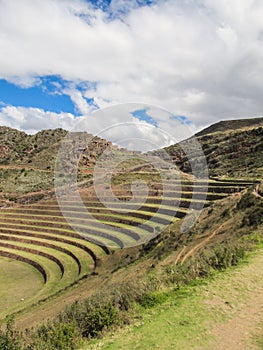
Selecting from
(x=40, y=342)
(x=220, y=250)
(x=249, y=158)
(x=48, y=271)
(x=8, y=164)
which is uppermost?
(x=8, y=164)

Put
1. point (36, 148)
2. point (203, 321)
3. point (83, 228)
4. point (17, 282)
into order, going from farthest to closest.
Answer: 1. point (36, 148)
2. point (83, 228)
3. point (17, 282)
4. point (203, 321)

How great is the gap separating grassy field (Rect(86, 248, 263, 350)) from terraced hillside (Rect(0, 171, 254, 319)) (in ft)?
33.7

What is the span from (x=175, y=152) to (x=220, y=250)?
65275 mm

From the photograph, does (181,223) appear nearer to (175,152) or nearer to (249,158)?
(249,158)

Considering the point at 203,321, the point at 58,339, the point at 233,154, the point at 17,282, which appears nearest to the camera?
the point at 58,339

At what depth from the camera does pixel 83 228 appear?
2292cm

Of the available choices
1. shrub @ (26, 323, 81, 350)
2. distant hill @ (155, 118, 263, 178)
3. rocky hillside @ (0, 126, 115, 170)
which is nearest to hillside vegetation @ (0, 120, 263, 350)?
shrub @ (26, 323, 81, 350)

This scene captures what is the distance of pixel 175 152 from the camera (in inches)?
2844

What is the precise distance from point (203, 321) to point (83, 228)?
1879 centimetres

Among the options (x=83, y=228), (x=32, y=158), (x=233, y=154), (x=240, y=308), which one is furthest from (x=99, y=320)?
(x=32, y=158)

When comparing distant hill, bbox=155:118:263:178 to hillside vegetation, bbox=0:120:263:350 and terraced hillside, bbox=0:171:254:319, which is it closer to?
hillside vegetation, bbox=0:120:263:350

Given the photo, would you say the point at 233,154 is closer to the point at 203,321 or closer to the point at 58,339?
the point at 203,321

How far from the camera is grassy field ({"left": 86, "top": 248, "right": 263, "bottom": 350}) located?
420cm

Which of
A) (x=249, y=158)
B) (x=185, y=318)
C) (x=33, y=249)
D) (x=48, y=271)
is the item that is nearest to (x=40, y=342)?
(x=185, y=318)
